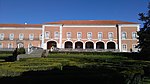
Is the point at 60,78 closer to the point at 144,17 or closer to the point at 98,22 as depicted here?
the point at 144,17

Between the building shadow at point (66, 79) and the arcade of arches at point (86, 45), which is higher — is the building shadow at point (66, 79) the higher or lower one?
the lower one

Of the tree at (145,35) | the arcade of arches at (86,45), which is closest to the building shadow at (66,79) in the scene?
the tree at (145,35)

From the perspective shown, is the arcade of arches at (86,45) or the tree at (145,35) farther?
the arcade of arches at (86,45)

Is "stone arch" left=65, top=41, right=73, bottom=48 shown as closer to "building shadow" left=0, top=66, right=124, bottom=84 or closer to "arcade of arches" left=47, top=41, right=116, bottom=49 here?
"arcade of arches" left=47, top=41, right=116, bottom=49

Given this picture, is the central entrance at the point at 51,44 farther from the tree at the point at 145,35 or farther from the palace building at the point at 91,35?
the tree at the point at 145,35

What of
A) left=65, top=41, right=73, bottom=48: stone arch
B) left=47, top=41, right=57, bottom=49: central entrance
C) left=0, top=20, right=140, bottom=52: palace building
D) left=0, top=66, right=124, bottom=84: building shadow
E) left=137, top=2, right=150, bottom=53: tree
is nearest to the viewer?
left=0, top=66, right=124, bottom=84: building shadow

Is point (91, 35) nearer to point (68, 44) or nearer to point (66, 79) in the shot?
point (68, 44)

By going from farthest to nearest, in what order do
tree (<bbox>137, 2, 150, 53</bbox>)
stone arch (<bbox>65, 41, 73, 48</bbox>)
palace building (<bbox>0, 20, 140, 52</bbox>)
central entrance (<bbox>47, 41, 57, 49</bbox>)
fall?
central entrance (<bbox>47, 41, 57, 49</bbox>) < stone arch (<bbox>65, 41, 73, 48</bbox>) < palace building (<bbox>0, 20, 140, 52</bbox>) < tree (<bbox>137, 2, 150, 53</bbox>)

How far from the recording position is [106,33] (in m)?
50.4

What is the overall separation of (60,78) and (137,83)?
176 inches

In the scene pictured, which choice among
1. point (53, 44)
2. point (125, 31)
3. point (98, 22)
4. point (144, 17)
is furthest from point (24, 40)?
point (144, 17)

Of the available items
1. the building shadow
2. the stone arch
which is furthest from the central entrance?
the building shadow

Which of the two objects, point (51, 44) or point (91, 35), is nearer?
point (91, 35)

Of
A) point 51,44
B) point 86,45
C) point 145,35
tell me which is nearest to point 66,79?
point 145,35
